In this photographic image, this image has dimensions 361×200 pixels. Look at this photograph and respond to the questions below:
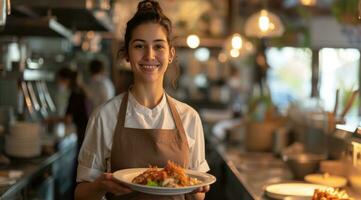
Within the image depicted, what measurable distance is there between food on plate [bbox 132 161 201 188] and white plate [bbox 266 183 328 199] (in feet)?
3.17

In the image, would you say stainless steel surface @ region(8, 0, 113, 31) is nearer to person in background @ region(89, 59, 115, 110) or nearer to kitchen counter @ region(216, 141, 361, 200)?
person in background @ region(89, 59, 115, 110)

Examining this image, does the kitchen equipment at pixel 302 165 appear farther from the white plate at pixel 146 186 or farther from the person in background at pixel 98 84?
the person in background at pixel 98 84

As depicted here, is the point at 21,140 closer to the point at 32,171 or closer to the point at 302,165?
the point at 32,171

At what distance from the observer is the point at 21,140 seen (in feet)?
12.3

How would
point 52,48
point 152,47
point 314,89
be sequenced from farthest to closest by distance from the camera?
point 314,89, point 52,48, point 152,47

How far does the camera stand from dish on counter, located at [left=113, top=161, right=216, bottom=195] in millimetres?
1760

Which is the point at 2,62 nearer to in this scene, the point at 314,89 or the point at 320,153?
the point at 320,153

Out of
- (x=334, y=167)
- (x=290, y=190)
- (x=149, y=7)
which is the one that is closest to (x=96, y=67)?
(x=334, y=167)

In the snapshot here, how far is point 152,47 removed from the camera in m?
1.95

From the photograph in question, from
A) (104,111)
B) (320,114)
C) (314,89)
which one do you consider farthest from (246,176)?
(314,89)

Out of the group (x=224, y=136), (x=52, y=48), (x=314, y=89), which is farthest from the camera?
(x=314, y=89)

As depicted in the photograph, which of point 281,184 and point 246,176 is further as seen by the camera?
point 246,176

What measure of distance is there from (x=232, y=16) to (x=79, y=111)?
3529mm

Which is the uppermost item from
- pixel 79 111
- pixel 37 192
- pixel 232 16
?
pixel 232 16
